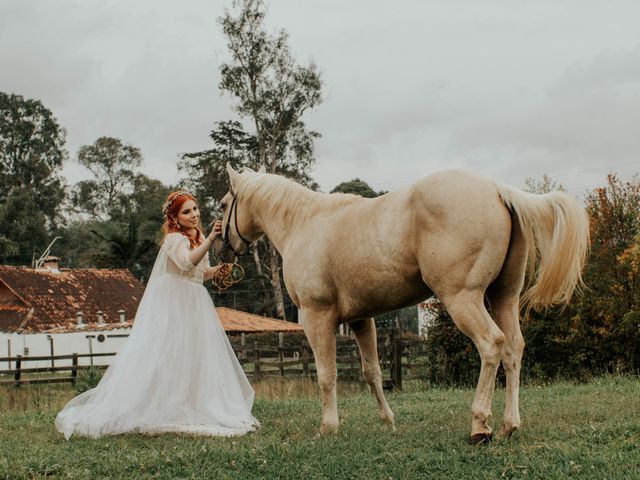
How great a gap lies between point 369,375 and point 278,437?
1.04 metres

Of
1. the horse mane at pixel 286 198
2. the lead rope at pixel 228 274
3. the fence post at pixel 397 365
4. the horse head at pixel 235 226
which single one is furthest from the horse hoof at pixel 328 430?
the fence post at pixel 397 365

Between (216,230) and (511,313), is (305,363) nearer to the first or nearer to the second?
(216,230)

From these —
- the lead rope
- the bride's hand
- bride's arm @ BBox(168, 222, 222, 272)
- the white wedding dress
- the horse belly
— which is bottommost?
the white wedding dress

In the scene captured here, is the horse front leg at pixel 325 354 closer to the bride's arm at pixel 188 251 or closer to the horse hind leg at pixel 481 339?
the horse hind leg at pixel 481 339

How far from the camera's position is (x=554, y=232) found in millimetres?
5434

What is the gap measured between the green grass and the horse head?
73.3 inches

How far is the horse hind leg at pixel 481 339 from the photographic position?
17.4 feet

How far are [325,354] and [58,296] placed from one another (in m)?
34.8

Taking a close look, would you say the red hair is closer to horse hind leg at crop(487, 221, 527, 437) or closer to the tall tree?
horse hind leg at crop(487, 221, 527, 437)

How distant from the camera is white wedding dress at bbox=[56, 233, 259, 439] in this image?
6.89 m

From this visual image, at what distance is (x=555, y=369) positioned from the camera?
15.1 metres

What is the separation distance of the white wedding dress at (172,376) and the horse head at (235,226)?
0.90 ft

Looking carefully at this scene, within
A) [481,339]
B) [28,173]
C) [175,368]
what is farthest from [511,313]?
[28,173]

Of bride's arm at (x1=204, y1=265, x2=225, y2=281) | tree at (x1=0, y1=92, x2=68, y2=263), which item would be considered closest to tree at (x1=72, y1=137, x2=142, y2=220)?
tree at (x1=0, y1=92, x2=68, y2=263)
